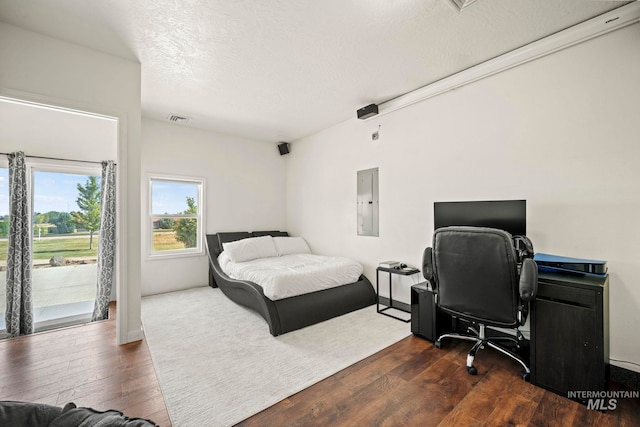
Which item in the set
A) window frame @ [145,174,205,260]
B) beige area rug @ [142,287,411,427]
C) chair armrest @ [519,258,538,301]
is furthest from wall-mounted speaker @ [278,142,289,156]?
chair armrest @ [519,258,538,301]

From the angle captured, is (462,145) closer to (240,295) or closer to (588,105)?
(588,105)

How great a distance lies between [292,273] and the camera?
3.14m

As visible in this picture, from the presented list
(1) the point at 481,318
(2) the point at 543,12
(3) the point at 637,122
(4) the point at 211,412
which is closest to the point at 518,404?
(1) the point at 481,318

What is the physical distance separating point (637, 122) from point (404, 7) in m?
1.89

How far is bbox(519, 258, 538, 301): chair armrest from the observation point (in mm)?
1867

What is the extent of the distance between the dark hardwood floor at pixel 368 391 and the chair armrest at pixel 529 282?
70cm

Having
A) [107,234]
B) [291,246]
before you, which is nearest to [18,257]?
[107,234]

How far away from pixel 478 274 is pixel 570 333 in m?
0.64

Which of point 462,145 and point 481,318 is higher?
point 462,145

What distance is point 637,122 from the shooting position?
1.98 metres

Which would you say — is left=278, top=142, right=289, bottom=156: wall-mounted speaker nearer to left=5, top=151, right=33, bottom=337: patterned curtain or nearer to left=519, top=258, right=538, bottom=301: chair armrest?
left=5, top=151, right=33, bottom=337: patterned curtain

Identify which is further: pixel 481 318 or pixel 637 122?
pixel 481 318

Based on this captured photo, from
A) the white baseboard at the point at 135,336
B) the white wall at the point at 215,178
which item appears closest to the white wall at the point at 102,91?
the white baseboard at the point at 135,336

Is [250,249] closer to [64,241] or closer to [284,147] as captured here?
[284,147]
